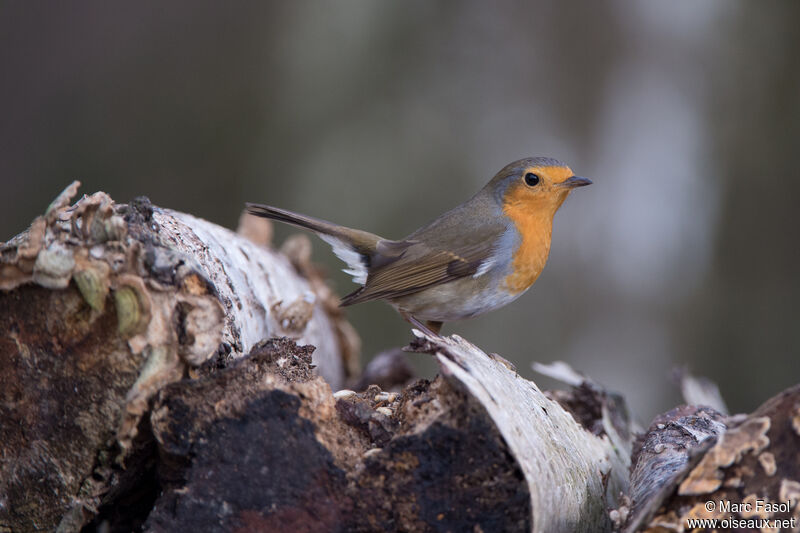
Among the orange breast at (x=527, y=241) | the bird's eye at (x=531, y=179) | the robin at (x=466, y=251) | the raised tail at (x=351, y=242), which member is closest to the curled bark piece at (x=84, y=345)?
the robin at (x=466, y=251)

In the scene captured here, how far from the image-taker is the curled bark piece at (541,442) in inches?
63.5

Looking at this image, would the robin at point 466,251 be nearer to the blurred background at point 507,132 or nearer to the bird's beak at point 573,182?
the bird's beak at point 573,182

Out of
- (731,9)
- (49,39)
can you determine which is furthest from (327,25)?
(731,9)

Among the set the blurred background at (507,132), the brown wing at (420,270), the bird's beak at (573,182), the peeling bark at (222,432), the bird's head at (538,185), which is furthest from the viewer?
the blurred background at (507,132)

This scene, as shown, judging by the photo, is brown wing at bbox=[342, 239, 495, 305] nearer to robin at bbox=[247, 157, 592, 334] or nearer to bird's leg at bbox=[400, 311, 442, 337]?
robin at bbox=[247, 157, 592, 334]

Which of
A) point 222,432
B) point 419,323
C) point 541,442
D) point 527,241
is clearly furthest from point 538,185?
point 222,432

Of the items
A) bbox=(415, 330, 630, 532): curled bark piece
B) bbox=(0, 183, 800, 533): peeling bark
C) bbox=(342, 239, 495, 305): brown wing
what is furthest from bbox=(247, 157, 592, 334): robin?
bbox=(0, 183, 800, 533): peeling bark

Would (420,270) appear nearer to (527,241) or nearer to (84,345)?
(527,241)

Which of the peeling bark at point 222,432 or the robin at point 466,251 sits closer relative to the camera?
the peeling bark at point 222,432

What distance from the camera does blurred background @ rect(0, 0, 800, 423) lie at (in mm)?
6418

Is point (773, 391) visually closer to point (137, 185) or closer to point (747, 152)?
point (747, 152)

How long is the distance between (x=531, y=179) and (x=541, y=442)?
1.92 meters

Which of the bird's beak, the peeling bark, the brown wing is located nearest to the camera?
the peeling bark

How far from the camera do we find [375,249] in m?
3.48
